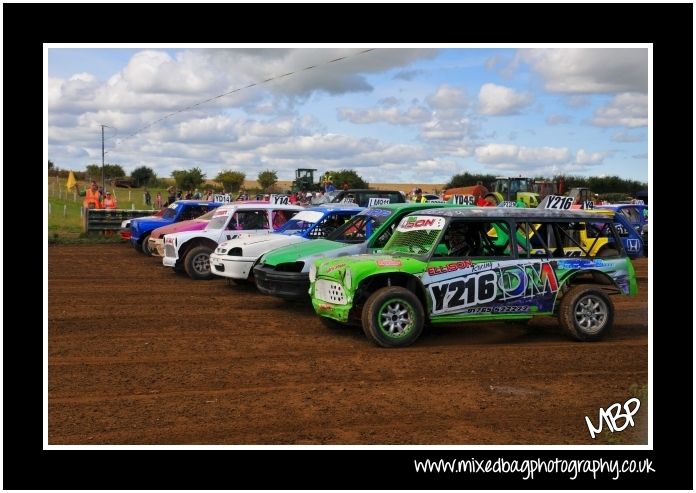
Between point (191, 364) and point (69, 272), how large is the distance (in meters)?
9.49

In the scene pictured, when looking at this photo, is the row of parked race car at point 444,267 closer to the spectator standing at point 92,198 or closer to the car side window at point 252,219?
the car side window at point 252,219

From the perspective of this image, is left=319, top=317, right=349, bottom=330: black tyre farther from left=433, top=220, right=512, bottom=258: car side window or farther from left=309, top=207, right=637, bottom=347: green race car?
left=433, top=220, right=512, bottom=258: car side window

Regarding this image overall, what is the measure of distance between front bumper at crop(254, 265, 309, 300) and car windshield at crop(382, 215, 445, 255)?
1.43 metres

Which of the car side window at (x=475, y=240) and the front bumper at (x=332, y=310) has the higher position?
the car side window at (x=475, y=240)

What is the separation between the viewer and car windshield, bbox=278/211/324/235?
44.9 ft

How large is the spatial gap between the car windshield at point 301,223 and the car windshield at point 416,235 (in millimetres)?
3860

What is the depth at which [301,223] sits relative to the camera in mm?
14078

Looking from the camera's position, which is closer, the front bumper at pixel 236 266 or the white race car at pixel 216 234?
the front bumper at pixel 236 266

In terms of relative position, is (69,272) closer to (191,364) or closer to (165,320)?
(165,320)

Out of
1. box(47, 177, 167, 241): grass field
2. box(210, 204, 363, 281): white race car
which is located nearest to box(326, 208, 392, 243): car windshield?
box(210, 204, 363, 281): white race car

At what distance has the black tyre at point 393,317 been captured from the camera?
8695mm

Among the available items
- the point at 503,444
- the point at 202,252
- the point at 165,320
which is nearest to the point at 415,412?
the point at 503,444

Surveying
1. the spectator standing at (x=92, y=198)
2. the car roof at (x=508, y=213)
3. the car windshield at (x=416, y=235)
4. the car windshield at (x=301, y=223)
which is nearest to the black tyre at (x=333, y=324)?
the car windshield at (x=416, y=235)

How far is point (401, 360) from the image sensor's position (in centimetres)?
826
